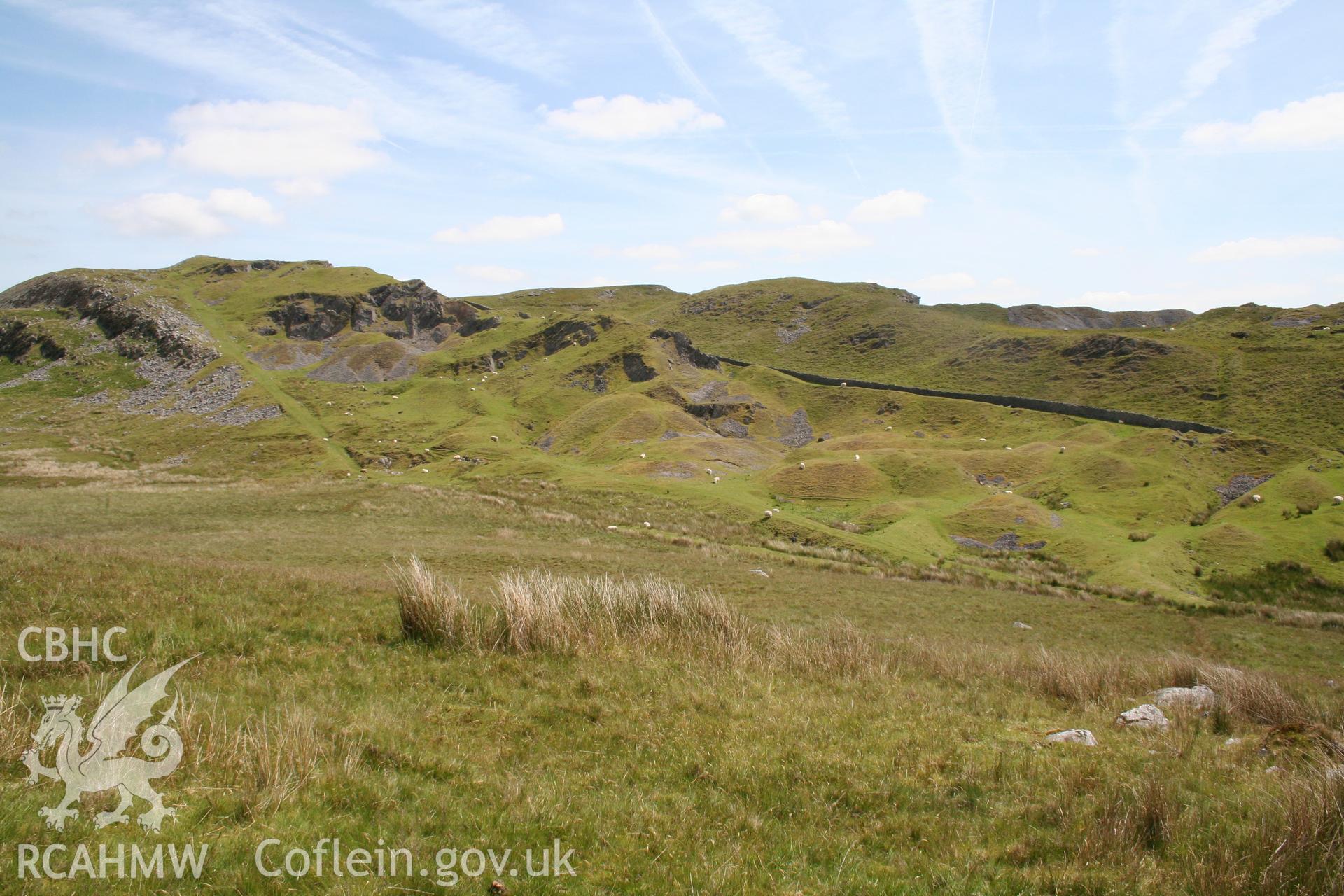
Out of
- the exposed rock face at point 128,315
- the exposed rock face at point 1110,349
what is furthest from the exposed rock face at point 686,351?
the exposed rock face at point 128,315

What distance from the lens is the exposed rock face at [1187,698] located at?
1316 centimetres

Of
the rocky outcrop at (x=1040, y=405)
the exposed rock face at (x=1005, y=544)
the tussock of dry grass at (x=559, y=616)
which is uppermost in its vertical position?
the rocky outcrop at (x=1040, y=405)

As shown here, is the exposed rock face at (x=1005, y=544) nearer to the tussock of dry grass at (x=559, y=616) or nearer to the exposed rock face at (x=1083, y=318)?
the tussock of dry grass at (x=559, y=616)

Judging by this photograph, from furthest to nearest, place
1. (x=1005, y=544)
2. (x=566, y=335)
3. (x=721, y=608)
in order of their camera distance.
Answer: (x=566, y=335) → (x=1005, y=544) → (x=721, y=608)

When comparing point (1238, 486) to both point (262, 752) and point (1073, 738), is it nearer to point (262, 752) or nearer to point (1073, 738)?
point (1073, 738)

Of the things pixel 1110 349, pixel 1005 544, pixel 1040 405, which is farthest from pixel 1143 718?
pixel 1110 349

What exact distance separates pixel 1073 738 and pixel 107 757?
42.0 feet

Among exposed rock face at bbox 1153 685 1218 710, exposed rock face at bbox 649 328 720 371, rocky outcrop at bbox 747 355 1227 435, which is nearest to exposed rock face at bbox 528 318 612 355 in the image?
exposed rock face at bbox 649 328 720 371

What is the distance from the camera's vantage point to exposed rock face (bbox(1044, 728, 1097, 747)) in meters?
10.7

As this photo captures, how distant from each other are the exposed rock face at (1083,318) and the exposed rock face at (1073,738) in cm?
14672

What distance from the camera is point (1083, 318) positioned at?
164 m

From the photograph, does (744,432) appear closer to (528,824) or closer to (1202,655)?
(1202,655)

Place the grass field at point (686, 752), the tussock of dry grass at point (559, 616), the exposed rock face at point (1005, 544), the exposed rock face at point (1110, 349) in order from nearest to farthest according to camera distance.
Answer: the grass field at point (686, 752) < the tussock of dry grass at point (559, 616) < the exposed rock face at point (1005, 544) < the exposed rock face at point (1110, 349)

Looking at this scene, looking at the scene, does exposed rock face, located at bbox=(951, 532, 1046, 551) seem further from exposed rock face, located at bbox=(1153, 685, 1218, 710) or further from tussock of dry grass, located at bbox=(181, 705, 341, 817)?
tussock of dry grass, located at bbox=(181, 705, 341, 817)
